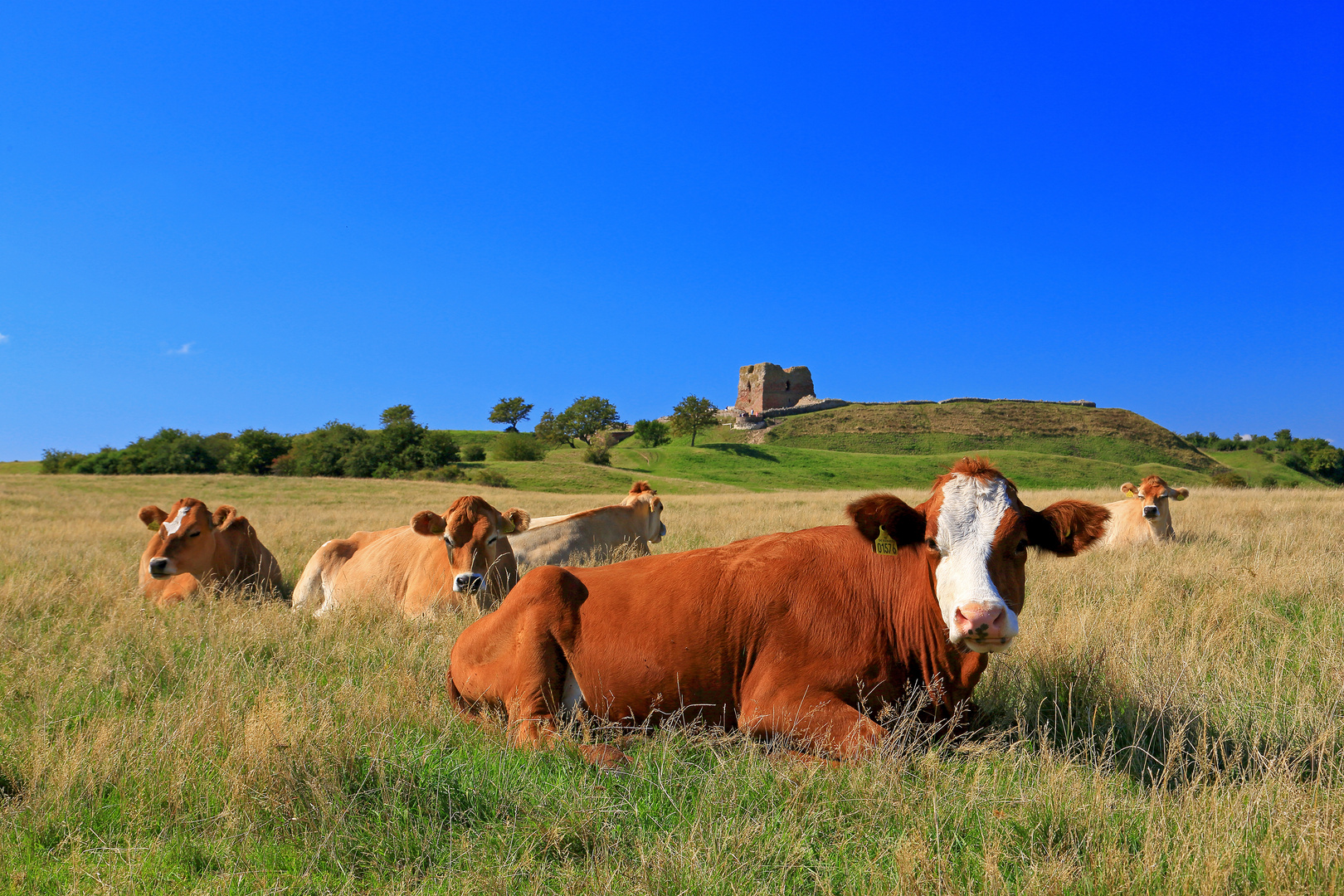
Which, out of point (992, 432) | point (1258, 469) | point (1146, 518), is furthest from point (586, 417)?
point (1146, 518)

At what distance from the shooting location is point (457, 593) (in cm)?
713

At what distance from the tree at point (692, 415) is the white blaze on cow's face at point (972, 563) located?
88618 mm

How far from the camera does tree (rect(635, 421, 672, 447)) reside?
306 feet

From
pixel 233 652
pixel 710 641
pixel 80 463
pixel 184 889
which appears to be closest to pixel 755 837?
pixel 710 641

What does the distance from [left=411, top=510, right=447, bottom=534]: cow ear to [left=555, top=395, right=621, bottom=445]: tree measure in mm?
86237

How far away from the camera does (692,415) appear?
92938 millimetres

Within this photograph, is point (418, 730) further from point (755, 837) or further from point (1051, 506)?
point (1051, 506)

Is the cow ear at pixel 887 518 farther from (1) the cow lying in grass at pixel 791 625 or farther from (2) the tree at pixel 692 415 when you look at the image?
(2) the tree at pixel 692 415

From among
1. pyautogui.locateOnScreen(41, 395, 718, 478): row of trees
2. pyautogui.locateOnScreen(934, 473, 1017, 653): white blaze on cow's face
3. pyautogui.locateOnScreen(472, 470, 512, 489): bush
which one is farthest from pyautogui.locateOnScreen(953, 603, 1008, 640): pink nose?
pyautogui.locateOnScreen(41, 395, 718, 478): row of trees

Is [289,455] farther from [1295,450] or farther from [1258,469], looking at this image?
[1295,450]

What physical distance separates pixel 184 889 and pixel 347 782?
29.9 inches

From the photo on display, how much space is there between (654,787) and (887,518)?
1.64 meters

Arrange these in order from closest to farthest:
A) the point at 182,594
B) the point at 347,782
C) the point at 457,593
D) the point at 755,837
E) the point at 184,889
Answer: the point at 184,889, the point at 755,837, the point at 347,782, the point at 457,593, the point at 182,594

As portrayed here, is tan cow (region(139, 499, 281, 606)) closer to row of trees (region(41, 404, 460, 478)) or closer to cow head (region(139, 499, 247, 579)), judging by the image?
cow head (region(139, 499, 247, 579))
